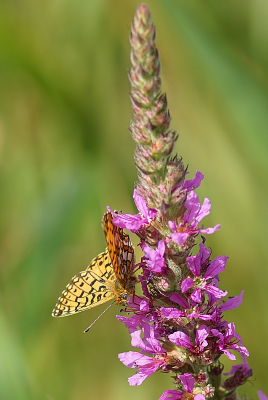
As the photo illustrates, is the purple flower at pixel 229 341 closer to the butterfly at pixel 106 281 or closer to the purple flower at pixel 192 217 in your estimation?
the purple flower at pixel 192 217

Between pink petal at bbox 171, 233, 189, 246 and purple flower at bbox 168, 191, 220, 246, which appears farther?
purple flower at bbox 168, 191, 220, 246

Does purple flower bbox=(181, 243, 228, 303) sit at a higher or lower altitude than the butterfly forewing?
lower

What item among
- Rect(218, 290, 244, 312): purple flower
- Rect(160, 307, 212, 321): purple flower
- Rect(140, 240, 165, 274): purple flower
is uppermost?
Rect(140, 240, 165, 274): purple flower

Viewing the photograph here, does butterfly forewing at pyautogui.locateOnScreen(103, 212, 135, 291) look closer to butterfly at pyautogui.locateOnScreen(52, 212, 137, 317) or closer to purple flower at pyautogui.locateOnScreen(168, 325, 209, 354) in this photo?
butterfly at pyautogui.locateOnScreen(52, 212, 137, 317)

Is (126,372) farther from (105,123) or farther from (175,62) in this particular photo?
(175,62)

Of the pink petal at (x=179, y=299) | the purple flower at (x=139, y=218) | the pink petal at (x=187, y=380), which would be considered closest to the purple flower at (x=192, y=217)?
the purple flower at (x=139, y=218)

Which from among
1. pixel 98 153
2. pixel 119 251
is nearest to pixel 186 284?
pixel 119 251

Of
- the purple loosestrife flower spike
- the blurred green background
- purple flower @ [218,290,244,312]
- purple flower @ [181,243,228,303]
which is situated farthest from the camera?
the blurred green background

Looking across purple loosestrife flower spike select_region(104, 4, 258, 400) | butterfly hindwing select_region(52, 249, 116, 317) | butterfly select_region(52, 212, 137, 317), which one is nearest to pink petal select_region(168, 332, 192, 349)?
purple loosestrife flower spike select_region(104, 4, 258, 400)
